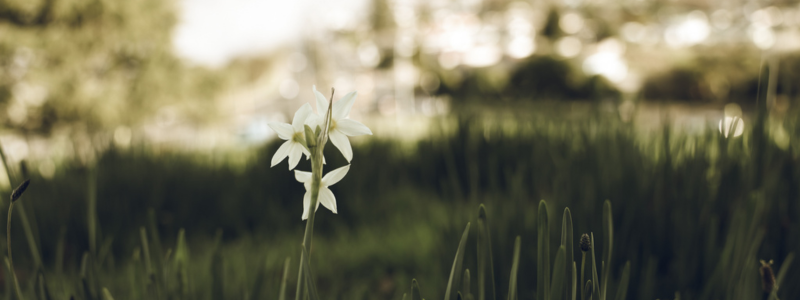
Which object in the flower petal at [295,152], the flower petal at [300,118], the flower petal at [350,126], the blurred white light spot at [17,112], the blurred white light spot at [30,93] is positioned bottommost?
Answer: the flower petal at [295,152]

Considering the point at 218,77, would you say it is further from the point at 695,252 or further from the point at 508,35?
the point at 508,35

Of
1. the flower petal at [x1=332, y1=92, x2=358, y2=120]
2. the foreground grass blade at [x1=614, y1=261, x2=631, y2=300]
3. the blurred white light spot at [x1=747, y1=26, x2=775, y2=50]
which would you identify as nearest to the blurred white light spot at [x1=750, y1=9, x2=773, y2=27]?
the blurred white light spot at [x1=747, y1=26, x2=775, y2=50]

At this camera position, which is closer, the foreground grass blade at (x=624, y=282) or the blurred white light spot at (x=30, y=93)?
the foreground grass blade at (x=624, y=282)

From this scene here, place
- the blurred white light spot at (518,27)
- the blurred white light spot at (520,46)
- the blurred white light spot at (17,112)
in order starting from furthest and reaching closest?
the blurred white light spot at (518,27), the blurred white light spot at (520,46), the blurred white light spot at (17,112)

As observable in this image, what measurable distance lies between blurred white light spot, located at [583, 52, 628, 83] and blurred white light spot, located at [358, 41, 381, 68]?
1950 cm

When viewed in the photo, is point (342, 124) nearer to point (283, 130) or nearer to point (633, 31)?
point (283, 130)

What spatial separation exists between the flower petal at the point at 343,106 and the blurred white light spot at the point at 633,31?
123ft

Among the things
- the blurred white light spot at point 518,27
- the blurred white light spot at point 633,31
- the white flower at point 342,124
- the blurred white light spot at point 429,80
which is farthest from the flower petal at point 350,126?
the blurred white light spot at point 518,27

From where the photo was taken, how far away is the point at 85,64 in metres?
11.3

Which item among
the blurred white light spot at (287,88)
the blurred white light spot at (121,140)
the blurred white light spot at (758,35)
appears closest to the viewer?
the blurred white light spot at (121,140)

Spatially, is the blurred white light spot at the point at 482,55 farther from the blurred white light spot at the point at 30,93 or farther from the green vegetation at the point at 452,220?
the green vegetation at the point at 452,220

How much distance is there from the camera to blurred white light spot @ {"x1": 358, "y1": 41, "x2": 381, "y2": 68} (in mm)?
40219

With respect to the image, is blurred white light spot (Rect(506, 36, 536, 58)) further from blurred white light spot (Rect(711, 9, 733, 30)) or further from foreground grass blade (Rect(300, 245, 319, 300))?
foreground grass blade (Rect(300, 245, 319, 300))

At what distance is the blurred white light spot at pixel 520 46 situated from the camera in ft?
109
